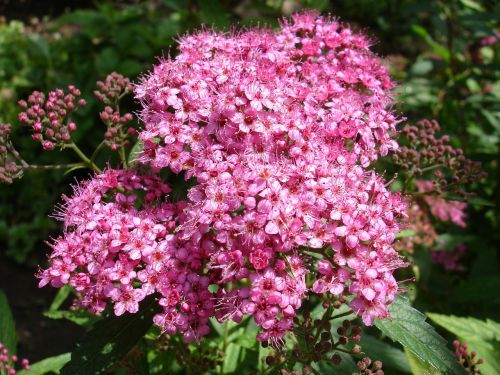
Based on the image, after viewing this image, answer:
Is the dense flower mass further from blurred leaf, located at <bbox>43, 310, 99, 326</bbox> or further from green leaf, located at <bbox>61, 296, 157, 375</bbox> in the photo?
blurred leaf, located at <bbox>43, 310, 99, 326</bbox>

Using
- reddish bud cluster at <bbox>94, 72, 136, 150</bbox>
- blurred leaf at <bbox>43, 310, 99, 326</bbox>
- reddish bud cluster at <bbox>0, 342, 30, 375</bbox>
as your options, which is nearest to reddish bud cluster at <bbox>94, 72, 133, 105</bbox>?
reddish bud cluster at <bbox>94, 72, 136, 150</bbox>

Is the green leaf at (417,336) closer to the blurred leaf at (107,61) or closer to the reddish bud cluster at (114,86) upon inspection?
the reddish bud cluster at (114,86)

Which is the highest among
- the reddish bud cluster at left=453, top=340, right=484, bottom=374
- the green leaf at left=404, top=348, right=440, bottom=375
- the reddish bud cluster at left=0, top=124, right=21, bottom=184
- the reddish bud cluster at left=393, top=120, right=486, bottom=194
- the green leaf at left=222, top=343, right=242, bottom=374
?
the reddish bud cluster at left=0, top=124, right=21, bottom=184

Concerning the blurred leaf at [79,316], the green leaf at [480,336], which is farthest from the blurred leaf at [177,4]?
the green leaf at [480,336]

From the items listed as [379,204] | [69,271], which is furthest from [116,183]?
[379,204]

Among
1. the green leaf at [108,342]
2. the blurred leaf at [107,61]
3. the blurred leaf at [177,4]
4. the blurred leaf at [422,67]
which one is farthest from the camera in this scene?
the blurred leaf at [107,61]

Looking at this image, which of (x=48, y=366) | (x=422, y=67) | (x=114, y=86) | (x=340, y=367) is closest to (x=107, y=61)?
(x=422, y=67)

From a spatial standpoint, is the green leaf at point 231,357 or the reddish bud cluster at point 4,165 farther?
the green leaf at point 231,357
